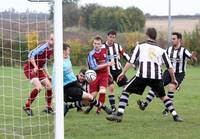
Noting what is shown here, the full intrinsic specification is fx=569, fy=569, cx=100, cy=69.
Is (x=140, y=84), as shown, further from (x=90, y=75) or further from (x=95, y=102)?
(x=90, y=75)

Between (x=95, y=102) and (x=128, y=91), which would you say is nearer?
(x=128, y=91)

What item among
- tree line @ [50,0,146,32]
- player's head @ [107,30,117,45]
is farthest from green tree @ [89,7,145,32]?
player's head @ [107,30,117,45]

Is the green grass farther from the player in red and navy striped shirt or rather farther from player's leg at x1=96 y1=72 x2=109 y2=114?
player's leg at x1=96 y1=72 x2=109 y2=114

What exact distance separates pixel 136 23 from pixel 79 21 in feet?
17.3

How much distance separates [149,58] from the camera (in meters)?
10.4

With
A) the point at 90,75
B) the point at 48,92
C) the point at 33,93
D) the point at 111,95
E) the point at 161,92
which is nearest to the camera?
the point at 161,92

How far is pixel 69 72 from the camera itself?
10469mm

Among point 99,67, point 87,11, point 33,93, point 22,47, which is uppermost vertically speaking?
point 87,11

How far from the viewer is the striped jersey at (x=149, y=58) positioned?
10.4m

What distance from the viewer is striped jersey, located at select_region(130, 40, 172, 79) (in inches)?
408

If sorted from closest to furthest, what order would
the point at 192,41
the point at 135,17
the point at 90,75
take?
the point at 90,75
the point at 192,41
the point at 135,17

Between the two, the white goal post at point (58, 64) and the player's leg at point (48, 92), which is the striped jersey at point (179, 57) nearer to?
the player's leg at point (48, 92)

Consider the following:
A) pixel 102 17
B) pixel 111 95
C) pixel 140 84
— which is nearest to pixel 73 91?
pixel 140 84

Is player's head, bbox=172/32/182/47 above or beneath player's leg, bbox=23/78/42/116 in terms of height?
above
